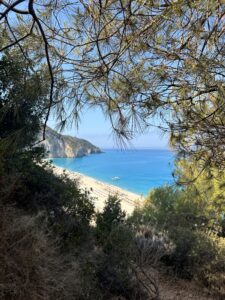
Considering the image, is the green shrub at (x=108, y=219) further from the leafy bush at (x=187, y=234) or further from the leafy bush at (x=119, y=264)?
the leafy bush at (x=187, y=234)

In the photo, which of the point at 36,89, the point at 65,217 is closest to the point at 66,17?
the point at 36,89

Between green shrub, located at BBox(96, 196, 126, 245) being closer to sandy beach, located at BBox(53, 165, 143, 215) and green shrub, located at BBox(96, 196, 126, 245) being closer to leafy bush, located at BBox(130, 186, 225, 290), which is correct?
sandy beach, located at BBox(53, 165, 143, 215)

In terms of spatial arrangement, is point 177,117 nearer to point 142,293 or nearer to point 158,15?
point 158,15

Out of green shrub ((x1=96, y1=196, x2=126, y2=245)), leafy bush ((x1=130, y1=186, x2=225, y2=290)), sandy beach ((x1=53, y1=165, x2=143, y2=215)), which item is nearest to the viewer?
green shrub ((x1=96, y1=196, x2=126, y2=245))

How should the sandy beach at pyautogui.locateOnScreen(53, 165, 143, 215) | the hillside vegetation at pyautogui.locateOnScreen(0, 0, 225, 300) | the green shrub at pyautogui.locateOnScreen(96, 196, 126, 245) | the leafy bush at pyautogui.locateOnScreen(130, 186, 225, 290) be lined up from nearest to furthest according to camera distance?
the hillside vegetation at pyautogui.locateOnScreen(0, 0, 225, 300) → the green shrub at pyautogui.locateOnScreen(96, 196, 126, 245) → the leafy bush at pyautogui.locateOnScreen(130, 186, 225, 290) → the sandy beach at pyautogui.locateOnScreen(53, 165, 143, 215)

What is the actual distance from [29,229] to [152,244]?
104 inches

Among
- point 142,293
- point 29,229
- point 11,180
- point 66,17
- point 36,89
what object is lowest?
point 142,293

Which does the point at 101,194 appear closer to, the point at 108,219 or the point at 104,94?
the point at 108,219

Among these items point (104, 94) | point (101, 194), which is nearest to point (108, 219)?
point (104, 94)

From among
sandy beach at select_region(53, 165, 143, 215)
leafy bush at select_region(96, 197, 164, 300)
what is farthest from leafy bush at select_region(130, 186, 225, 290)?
leafy bush at select_region(96, 197, 164, 300)

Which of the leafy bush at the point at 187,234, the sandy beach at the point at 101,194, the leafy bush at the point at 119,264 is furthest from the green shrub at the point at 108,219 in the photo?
the leafy bush at the point at 187,234

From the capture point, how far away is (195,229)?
7164 millimetres

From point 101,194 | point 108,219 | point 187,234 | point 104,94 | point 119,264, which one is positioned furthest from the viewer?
point 101,194

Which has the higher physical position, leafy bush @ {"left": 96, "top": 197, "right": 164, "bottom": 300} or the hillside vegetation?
the hillside vegetation
